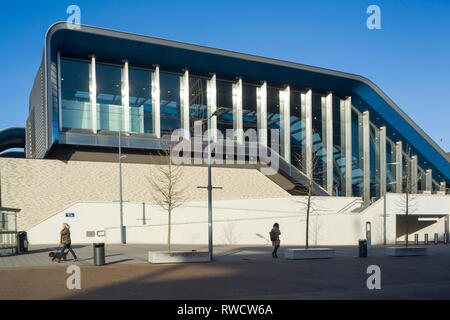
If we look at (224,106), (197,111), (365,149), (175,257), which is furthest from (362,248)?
(365,149)

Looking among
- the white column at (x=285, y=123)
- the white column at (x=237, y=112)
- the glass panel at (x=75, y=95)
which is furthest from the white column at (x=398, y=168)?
the glass panel at (x=75, y=95)

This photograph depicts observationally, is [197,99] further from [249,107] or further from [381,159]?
[381,159]

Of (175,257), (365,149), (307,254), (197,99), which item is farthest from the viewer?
(365,149)

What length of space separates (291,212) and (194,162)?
380 inches

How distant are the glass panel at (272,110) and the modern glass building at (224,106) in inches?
4.4

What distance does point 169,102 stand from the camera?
38156mm

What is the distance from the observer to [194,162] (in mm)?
37250

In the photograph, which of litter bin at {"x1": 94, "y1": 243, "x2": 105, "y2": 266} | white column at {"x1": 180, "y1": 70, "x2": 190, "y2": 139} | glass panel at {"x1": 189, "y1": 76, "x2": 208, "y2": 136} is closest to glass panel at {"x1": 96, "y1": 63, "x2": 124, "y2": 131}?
white column at {"x1": 180, "y1": 70, "x2": 190, "y2": 139}

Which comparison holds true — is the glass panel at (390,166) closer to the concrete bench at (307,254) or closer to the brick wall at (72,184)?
the brick wall at (72,184)

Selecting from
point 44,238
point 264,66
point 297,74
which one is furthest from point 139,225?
point 297,74

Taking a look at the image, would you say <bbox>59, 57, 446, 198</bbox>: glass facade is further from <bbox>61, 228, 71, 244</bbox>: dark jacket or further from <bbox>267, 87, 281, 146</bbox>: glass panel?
<bbox>61, 228, 71, 244</bbox>: dark jacket

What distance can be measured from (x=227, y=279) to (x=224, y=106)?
30.2 metres
